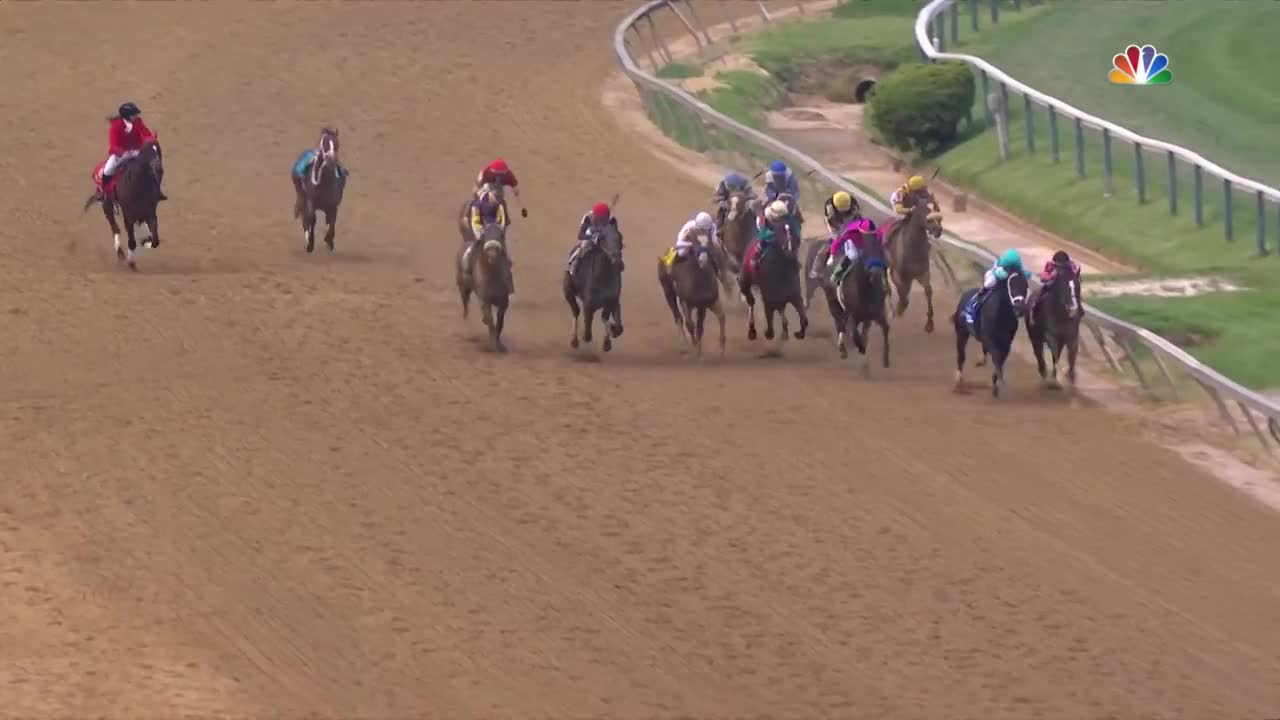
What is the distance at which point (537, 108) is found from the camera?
30.7 metres

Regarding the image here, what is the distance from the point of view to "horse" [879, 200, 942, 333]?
2056 centimetres

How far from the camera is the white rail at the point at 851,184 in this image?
58.7ft

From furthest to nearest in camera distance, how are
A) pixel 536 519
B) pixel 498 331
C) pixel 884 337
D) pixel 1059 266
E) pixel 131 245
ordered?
pixel 131 245, pixel 498 331, pixel 884 337, pixel 1059 266, pixel 536 519

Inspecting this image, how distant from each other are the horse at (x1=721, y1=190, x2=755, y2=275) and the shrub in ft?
25.6

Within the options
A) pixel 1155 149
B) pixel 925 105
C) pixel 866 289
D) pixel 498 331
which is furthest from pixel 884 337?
pixel 925 105

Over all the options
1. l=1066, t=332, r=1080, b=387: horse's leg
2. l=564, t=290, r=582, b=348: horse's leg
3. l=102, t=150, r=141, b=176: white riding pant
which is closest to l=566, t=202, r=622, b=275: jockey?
l=564, t=290, r=582, b=348: horse's leg

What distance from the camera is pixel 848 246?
19094mm

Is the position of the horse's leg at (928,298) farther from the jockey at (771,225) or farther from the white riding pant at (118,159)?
the white riding pant at (118,159)

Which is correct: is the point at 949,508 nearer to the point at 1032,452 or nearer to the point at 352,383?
the point at 1032,452

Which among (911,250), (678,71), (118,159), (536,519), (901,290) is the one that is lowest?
(536,519)

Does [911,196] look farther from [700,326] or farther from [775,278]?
[700,326]

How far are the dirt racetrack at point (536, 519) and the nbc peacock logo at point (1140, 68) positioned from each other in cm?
862

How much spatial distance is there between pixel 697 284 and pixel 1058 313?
281 centimetres

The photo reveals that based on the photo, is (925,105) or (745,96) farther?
(745,96)
